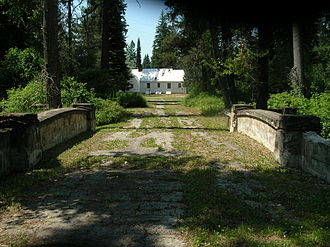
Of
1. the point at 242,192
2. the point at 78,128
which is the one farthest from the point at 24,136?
the point at 78,128

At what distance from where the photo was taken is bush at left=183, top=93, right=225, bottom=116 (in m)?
23.2

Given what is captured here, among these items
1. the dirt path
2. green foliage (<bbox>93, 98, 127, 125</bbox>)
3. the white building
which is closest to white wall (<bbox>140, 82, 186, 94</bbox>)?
the white building

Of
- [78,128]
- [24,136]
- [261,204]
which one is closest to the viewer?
[261,204]

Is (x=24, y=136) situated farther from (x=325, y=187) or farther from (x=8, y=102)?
(x=8, y=102)

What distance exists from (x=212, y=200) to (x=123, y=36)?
113 ft

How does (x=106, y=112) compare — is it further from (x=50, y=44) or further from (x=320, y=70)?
(x=320, y=70)

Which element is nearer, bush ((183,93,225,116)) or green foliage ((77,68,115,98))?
green foliage ((77,68,115,98))

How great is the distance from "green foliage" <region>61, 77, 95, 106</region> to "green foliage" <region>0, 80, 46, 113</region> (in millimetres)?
1297

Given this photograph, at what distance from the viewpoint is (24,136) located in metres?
6.33

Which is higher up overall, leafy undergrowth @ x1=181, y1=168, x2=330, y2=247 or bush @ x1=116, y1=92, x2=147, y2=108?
bush @ x1=116, y1=92, x2=147, y2=108

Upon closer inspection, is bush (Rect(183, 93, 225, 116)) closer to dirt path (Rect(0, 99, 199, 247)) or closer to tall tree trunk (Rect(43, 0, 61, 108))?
tall tree trunk (Rect(43, 0, 61, 108))

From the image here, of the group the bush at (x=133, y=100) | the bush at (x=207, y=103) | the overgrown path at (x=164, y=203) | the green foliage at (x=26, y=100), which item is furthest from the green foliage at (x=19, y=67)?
the overgrown path at (x=164, y=203)

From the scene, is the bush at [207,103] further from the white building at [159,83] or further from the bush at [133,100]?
the white building at [159,83]

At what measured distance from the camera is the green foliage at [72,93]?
15.2 metres
